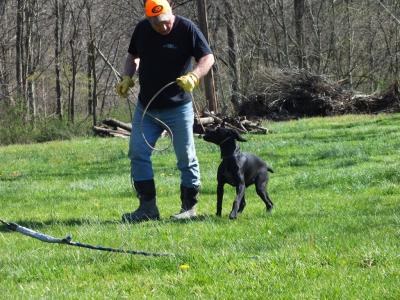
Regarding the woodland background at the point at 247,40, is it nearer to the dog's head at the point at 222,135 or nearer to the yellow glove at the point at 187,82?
the dog's head at the point at 222,135

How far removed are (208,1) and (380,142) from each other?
76.3 feet

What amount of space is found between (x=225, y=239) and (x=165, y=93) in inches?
79.6

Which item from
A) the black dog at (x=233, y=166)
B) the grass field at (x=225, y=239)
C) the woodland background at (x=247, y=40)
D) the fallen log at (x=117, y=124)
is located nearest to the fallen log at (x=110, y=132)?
the fallen log at (x=117, y=124)

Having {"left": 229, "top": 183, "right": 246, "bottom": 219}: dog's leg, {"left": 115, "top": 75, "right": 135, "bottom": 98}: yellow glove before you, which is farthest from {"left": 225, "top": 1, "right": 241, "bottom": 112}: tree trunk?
{"left": 229, "top": 183, "right": 246, "bottom": 219}: dog's leg

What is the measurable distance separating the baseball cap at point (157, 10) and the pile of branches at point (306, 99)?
1998 centimetres

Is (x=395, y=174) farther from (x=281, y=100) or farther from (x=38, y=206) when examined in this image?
(x=281, y=100)

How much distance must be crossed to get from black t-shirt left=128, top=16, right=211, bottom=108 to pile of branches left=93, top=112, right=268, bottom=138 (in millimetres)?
11945

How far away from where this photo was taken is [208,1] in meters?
36.2

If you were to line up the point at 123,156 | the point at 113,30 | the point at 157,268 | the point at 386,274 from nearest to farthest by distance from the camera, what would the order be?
the point at 386,274
the point at 157,268
the point at 123,156
the point at 113,30

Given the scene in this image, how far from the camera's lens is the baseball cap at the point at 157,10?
266 inches

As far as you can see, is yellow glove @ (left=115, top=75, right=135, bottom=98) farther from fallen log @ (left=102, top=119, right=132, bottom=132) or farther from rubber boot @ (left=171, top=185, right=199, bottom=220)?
fallen log @ (left=102, top=119, right=132, bottom=132)

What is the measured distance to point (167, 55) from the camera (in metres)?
7.14

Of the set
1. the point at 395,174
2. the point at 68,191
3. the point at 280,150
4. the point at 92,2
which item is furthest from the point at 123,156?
the point at 92,2

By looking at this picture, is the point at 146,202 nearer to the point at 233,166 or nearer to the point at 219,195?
the point at 219,195
